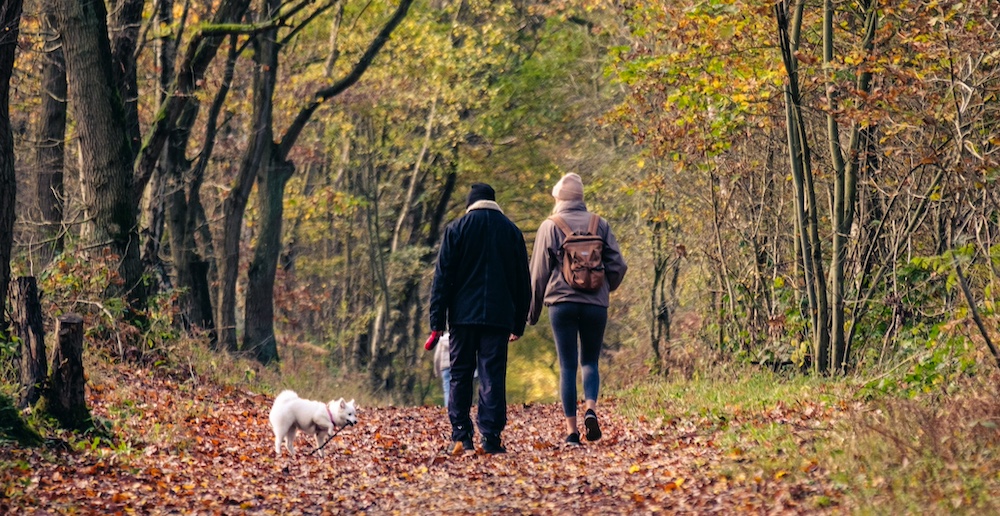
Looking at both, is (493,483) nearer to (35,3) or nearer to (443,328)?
(443,328)

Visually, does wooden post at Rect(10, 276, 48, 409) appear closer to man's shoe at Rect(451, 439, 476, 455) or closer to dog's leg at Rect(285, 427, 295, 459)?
dog's leg at Rect(285, 427, 295, 459)

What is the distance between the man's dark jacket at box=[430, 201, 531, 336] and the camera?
30.5 feet

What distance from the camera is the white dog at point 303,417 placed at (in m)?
9.49

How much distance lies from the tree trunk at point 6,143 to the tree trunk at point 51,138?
248 inches

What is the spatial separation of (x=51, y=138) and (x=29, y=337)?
26.8 feet

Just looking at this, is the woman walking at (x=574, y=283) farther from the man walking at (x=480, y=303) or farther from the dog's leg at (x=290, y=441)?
the dog's leg at (x=290, y=441)

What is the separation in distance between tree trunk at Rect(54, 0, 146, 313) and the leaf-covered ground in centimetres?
363

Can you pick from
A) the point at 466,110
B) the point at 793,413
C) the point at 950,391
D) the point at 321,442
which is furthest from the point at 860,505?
the point at 466,110

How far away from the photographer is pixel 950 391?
313 inches

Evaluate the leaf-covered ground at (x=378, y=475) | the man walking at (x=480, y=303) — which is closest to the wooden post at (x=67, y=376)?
the leaf-covered ground at (x=378, y=475)

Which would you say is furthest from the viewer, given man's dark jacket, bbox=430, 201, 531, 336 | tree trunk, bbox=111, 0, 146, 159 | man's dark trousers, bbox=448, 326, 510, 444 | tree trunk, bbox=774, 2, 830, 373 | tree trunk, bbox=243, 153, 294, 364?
tree trunk, bbox=243, 153, 294, 364

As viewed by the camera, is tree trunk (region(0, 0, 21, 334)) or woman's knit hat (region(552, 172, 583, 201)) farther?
woman's knit hat (region(552, 172, 583, 201))

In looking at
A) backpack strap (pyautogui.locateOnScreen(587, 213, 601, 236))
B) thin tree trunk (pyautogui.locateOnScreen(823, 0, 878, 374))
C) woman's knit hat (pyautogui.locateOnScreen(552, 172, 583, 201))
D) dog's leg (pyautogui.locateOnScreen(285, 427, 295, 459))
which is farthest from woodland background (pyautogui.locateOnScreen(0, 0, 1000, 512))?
dog's leg (pyautogui.locateOnScreen(285, 427, 295, 459))

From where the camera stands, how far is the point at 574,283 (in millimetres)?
9469
